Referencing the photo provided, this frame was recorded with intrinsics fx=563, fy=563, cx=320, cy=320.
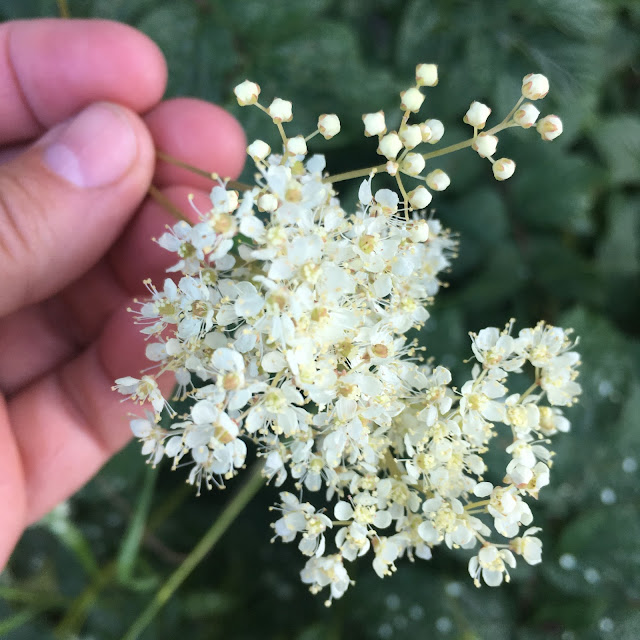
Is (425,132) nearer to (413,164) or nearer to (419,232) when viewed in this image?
(413,164)

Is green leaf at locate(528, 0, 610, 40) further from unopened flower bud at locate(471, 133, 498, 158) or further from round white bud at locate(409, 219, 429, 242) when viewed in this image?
round white bud at locate(409, 219, 429, 242)

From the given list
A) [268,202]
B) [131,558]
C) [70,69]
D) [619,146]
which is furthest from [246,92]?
[619,146]

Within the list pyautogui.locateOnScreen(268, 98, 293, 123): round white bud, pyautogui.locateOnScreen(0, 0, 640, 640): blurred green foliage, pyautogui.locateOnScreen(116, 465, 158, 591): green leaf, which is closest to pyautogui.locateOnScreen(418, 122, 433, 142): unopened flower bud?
pyautogui.locateOnScreen(268, 98, 293, 123): round white bud

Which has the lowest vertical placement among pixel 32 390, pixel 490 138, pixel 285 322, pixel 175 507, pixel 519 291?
pixel 175 507

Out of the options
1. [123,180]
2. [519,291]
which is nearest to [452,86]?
[519,291]

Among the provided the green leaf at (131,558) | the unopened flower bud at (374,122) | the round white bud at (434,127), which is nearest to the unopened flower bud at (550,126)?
the round white bud at (434,127)

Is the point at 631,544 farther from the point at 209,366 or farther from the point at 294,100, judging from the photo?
the point at 294,100

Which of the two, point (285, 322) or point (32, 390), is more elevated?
point (285, 322)
